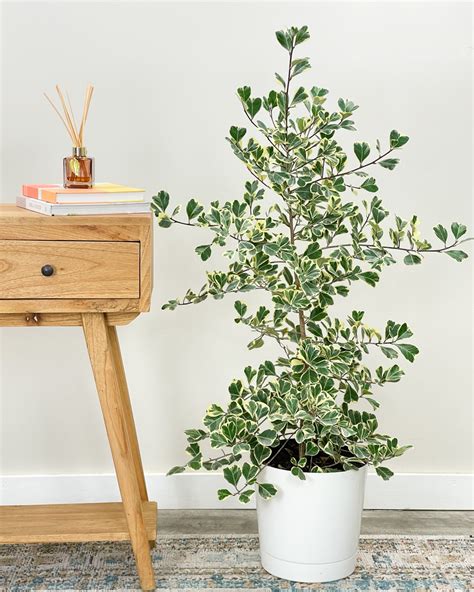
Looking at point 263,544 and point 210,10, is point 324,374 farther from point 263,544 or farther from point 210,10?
point 210,10

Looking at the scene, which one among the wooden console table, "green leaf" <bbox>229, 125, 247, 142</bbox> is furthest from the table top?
"green leaf" <bbox>229, 125, 247, 142</bbox>

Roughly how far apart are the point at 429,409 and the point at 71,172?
3.52ft

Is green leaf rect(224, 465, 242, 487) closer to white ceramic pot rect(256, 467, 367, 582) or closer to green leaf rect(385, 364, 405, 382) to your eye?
white ceramic pot rect(256, 467, 367, 582)

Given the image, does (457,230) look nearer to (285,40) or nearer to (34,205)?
(285,40)

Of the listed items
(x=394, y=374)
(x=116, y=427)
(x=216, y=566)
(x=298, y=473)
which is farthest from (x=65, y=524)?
(x=394, y=374)

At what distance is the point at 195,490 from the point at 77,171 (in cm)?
89

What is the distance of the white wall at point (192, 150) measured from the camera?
199 centimetres

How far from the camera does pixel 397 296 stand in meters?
2.08

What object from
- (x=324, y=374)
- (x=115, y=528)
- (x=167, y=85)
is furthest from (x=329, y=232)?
(x=115, y=528)

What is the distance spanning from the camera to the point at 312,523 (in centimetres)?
169

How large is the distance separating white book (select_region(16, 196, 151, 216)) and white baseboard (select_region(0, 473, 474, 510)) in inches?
31.1

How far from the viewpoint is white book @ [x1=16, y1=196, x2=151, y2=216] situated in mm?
1530

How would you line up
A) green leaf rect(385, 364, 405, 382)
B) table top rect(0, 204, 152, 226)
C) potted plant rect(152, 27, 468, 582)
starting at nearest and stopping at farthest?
A: 1. table top rect(0, 204, 152, 226)
2. potted plant rect(152, 27, 468, 582)
3. green leaf rect(385, 364, 405, 382)

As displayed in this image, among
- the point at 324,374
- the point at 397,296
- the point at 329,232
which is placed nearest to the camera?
the point at 324,374
